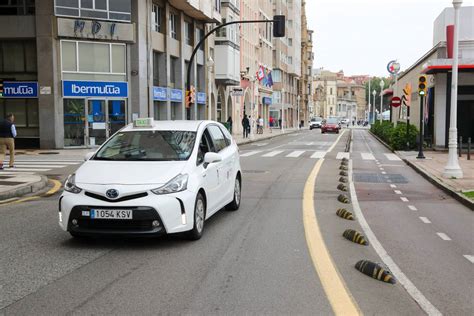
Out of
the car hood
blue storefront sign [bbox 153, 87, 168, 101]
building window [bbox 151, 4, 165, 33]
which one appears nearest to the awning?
blue storefront sign [bbox 153, 87, 168, 101]

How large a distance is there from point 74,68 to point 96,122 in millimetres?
3040

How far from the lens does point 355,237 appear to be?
301 inches

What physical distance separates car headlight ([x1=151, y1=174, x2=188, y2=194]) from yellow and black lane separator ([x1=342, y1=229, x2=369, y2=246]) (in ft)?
7.80

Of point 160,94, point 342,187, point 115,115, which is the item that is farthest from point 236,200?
point 160,94

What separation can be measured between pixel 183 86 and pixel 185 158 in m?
31.9

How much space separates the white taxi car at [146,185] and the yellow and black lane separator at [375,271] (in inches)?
87.8

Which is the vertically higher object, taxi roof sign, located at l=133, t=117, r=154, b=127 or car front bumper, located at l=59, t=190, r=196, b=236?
taxi roof sign, located at l=133, t=117, r=154, b=127

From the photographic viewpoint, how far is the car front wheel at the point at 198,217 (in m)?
7.37

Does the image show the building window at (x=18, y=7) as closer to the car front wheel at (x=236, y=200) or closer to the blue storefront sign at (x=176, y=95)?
the blue storefront sign at (x=176, y=95)

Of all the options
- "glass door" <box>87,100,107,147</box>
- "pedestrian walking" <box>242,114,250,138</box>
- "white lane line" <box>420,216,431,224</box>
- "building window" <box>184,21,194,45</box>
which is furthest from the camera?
"pedestrian walking" <box>242,114,250,138</box>

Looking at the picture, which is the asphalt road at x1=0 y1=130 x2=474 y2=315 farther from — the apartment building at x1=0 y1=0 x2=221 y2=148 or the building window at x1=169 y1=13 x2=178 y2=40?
the building window at x1=169 y1=13 x2=178 y2=40

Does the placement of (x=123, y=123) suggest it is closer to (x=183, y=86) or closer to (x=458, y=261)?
(x=183, y=86)

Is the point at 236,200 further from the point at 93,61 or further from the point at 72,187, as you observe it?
the point at 93,61

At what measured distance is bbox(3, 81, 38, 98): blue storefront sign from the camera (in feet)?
94.3
